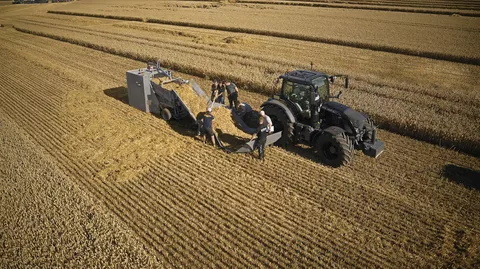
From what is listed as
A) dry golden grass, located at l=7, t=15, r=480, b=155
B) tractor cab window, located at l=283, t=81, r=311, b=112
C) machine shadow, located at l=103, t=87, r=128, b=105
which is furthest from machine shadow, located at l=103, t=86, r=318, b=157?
dry golden grass, located at l=7, t=15, r=480, b=155

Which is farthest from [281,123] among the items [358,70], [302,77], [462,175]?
[358,70]

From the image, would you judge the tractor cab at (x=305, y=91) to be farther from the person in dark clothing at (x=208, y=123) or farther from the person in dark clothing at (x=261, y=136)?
the person in dark clothing at (x=208, y=123)

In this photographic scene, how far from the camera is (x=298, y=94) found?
31.3 ft

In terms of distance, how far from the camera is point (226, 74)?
16922 mm

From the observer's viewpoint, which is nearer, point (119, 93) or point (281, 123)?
point (281, 123)

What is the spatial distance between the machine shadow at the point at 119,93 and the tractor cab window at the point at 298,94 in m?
7.42

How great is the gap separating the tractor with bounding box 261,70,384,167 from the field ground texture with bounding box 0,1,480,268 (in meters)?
0.51

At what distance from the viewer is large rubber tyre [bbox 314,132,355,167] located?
8617mm

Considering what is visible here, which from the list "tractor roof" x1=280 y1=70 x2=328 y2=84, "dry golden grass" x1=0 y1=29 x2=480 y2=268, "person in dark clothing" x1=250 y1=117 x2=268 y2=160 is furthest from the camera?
"tractor roof" x1=280 y1=70 x2=328 y2=84

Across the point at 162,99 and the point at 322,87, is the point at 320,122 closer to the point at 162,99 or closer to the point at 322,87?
the point at 322,87

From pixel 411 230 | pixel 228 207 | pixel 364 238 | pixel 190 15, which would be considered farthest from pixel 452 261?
pixel 190 15

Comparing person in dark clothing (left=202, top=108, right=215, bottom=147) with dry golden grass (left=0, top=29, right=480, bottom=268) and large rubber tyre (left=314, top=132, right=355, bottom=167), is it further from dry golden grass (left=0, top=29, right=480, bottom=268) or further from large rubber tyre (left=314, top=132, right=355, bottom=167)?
large rubber tyre (left=314, top=132, right=355, bottom=167)

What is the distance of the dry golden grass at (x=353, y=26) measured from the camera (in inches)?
896

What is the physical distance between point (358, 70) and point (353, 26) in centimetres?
1403
